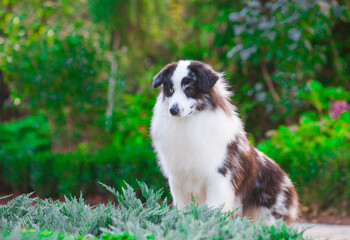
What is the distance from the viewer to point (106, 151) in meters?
8.20

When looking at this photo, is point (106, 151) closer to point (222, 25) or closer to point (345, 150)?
point (345, 150)

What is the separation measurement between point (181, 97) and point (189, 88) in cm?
10

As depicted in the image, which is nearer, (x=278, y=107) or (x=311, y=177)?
(x=311, y=177)

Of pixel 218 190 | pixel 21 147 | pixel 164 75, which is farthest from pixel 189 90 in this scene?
pixel 21 147

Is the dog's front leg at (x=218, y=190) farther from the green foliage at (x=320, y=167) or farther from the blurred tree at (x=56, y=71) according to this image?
the blurred tree at (x=56, y=71)

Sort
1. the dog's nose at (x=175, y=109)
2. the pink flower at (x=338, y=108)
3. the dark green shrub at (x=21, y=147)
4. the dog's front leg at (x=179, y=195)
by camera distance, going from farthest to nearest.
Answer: the dark green shrub at (x=21, y=147) < the pink flower at (x=338, y=108) < the dog's front leg at (x=179, y=195) < the dog's nose at (x=175, y=109)

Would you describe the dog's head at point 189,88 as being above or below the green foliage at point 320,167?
above

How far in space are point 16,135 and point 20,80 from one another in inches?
48.5

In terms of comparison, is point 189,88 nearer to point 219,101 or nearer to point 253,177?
point 219,101

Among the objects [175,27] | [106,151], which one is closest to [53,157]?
[106,151]

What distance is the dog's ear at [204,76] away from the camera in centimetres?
383

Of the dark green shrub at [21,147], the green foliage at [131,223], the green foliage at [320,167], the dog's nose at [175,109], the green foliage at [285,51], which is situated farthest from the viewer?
the dark green shrub at [21,147]

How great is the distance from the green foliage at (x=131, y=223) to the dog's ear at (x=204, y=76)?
1027 millimetres

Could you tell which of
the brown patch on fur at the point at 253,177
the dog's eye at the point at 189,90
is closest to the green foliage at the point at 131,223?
the dog's eye at the point at 189,90
